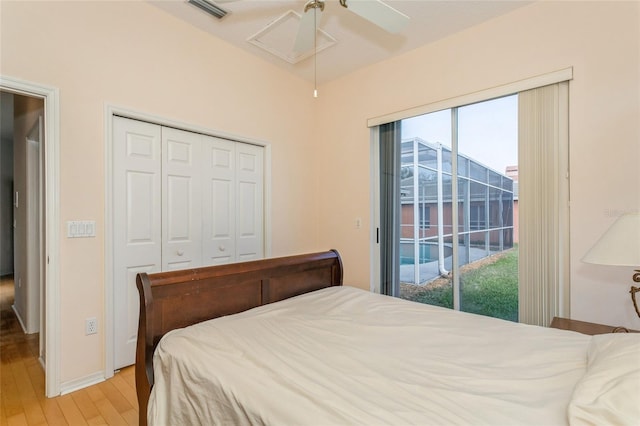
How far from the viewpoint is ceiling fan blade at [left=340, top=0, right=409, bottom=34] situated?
1.79 metres

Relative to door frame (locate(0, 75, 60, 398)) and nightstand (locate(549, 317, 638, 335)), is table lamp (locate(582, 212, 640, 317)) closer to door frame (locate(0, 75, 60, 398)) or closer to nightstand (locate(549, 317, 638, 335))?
nightstand (locate(549, 317, 638, 335))

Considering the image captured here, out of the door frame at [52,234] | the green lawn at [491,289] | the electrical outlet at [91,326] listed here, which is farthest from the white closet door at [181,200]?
the green lawn at [491,289]

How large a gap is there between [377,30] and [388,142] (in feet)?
3.57

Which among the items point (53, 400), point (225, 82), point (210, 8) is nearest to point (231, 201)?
point (225, 82)

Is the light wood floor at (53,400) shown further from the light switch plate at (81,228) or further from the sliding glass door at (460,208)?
the sliding glass door at (460,208)

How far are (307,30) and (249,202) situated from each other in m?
1.72

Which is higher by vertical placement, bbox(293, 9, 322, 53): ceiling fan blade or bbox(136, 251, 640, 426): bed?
bbox(293, 9, 322, 53): ceiling fan blade

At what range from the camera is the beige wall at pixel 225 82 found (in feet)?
6.55

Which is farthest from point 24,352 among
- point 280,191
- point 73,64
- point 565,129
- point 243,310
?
point 565,129

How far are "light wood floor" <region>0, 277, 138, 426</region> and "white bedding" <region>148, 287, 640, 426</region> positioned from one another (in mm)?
854

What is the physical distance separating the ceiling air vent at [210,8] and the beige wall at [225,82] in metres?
0.32

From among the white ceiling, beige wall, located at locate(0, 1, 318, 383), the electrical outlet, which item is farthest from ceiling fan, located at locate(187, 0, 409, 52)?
the electrical outlet

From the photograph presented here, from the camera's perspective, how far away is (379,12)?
1.87 metres

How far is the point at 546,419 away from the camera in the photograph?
87 centimetres
